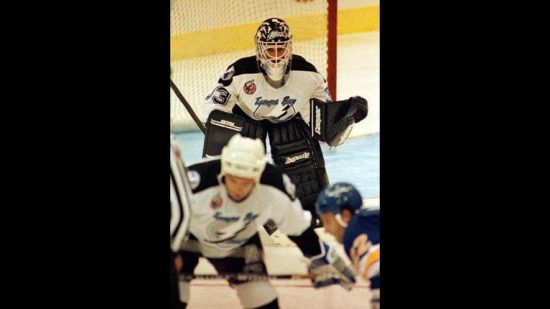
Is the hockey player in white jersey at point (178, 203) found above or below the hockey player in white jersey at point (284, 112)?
below

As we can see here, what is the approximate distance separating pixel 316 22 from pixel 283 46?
202 mm

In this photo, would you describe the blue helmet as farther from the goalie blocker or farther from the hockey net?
the hockey net

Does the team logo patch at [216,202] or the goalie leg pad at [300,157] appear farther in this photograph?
the goalie leg pad at [300,157]

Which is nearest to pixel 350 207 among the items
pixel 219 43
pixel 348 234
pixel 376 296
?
pixel 348 234

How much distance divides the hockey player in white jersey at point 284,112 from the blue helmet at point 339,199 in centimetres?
17

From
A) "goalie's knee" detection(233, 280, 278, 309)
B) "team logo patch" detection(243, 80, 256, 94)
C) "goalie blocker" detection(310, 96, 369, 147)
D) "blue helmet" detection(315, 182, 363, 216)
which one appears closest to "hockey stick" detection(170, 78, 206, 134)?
"team logo patch" detection(243, 80, 256, 94)

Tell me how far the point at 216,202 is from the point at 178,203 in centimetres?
17

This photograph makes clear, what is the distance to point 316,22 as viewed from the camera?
13.6 ft

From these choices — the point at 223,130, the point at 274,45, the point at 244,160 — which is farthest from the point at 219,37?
the point at 244,160

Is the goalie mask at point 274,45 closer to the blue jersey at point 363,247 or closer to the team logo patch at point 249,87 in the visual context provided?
the team logo patch at point 249,87

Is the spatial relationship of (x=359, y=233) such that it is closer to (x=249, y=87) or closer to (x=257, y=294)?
(x=257, y=294)

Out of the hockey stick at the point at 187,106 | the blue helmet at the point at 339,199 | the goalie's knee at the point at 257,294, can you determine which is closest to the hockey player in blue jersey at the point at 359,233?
the blue helmet at the point at 339,199

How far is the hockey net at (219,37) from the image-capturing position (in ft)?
13.4

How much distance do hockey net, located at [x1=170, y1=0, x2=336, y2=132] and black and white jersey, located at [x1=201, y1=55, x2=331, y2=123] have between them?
0.12 ft
